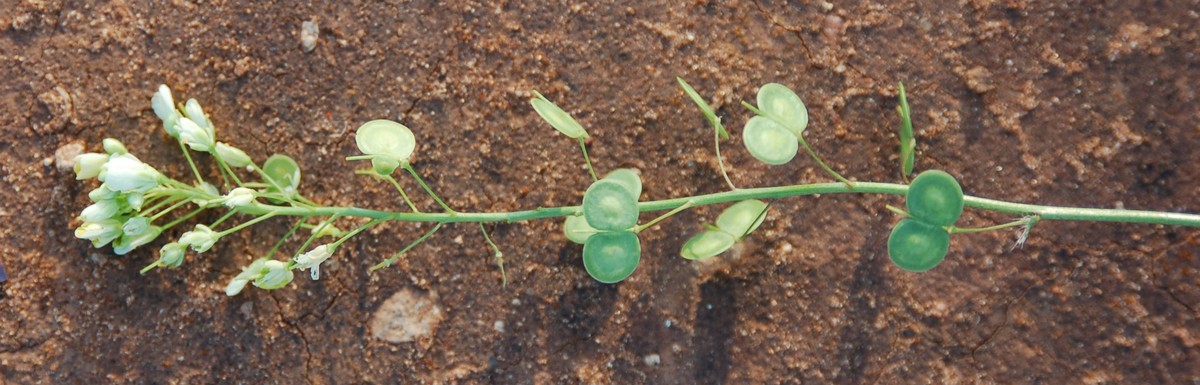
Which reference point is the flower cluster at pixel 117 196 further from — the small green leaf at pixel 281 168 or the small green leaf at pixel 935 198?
the small green leaf at pixel 935 198

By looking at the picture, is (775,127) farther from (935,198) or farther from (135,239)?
(135,239)

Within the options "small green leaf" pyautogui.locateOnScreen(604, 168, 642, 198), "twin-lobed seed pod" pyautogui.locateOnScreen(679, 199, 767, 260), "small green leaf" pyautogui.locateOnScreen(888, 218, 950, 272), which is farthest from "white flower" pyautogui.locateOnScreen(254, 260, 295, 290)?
"small green leaf" pyautogui.locateOnScreen(888, 218, 950, 272)

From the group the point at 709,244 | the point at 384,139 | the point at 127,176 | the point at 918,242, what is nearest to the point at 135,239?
the point at 127,176

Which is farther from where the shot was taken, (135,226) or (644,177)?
(644,177)

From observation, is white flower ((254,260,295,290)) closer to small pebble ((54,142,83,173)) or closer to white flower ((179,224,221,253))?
white flower ((179,224,221,253))

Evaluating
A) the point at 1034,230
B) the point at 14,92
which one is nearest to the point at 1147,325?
the point at 1034,230
